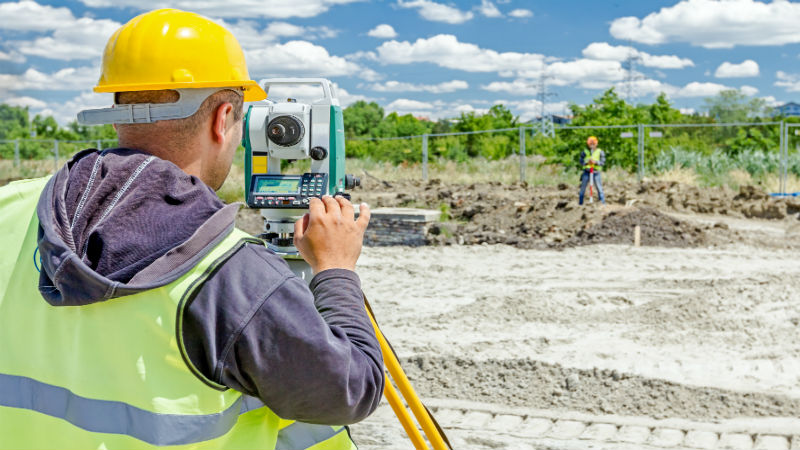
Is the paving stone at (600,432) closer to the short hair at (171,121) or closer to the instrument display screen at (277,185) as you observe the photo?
the instrument display screen at (277,185)

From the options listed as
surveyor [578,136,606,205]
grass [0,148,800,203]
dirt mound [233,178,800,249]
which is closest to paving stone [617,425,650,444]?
dirt mound [233,178,800,249]

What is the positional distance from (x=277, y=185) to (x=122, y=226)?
4.92 feet

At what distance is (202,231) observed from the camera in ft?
3.86

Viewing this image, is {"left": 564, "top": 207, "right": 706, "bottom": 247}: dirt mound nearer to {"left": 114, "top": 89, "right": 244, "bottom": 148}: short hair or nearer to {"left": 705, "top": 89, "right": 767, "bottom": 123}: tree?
{"left": 114, "top": 89, "right": 244, "bottom": 148}: short hair

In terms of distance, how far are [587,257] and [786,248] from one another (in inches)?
113

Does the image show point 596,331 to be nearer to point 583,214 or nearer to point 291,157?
point 291,157

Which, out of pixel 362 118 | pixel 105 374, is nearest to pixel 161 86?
pixel 105 374

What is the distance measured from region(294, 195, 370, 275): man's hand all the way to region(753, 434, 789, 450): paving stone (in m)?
3.21

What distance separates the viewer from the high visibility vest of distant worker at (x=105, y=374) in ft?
3.86

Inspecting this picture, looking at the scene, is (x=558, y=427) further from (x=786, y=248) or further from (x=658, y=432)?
(x=786, y=248)

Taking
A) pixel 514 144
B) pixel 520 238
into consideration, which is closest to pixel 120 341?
pixel 520 238

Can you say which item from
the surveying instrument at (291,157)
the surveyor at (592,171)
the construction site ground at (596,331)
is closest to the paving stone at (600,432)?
the construction site ground at (596,331)

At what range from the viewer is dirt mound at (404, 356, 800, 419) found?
14.0ft

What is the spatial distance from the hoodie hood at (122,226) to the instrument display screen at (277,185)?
4.44 ft
